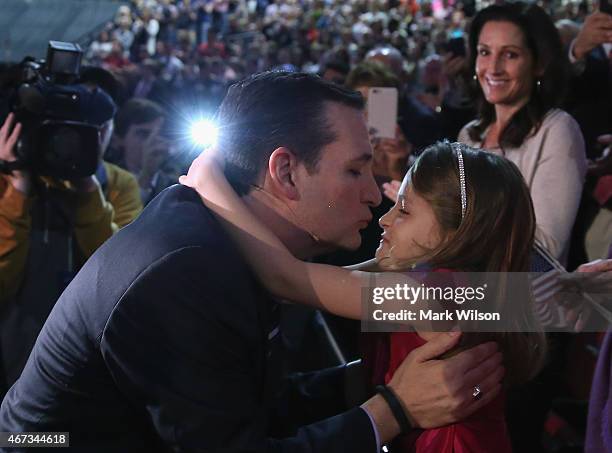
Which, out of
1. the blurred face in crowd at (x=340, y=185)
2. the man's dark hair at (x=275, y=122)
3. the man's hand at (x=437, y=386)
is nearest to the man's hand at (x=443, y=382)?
the man's hand at (x=437, y=386)

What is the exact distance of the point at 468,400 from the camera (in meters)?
1.48

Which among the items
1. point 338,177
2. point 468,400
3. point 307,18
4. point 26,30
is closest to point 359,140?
point 338,177

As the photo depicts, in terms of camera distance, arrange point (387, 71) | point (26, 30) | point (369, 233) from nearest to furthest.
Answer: point (369, 233)
point (387, 71)
point (26, 30)

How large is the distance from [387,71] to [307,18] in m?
13.6

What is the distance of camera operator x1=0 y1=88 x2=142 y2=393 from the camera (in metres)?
2.65

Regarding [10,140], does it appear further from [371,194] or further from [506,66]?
[506,66]

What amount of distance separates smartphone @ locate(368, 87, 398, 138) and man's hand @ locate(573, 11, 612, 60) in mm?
742

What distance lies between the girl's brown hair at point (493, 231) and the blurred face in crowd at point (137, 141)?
285 centimetres

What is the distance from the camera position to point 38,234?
9.19 feet

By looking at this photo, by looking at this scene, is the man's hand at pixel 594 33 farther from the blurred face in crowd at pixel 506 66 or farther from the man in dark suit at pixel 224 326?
the man in dark suit at pixel 224 326

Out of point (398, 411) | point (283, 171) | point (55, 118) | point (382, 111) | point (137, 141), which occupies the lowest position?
point (137, 141)

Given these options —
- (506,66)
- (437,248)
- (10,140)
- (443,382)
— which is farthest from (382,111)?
(443,382)

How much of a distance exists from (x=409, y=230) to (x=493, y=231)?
7.6 inches

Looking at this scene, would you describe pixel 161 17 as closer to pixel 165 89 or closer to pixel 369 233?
pixel 165 89
